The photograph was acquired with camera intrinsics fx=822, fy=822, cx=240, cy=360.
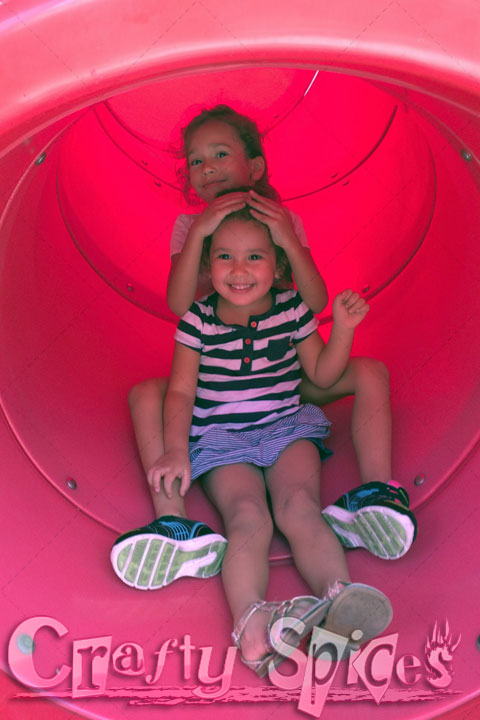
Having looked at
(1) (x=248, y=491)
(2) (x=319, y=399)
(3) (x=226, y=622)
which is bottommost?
(3) (x=226, y=622)

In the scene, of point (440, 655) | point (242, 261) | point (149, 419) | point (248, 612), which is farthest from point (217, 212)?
point (440, 655)

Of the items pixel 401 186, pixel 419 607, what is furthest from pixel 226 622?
pixel 401 186

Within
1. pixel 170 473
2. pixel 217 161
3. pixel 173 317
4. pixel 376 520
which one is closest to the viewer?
pixel 376 520

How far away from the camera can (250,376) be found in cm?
150

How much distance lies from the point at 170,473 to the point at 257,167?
70 centimetres

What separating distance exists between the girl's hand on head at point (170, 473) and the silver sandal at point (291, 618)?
29 cm

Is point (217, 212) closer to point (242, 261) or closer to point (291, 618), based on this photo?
point (242, 261)

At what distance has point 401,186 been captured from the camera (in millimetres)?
1827

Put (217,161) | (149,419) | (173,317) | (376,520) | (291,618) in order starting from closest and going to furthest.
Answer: (291,618), (376,520), (149,419), (217,161), (173,317)

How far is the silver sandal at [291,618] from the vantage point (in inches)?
42.2

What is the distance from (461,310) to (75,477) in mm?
761

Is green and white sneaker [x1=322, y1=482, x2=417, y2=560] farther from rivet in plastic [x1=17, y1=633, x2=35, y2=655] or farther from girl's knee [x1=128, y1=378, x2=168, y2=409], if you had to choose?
rivet in plastic [x1=17, y1=633, x2=35, y2=655]

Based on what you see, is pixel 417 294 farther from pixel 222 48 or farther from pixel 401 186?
pixel 222 48

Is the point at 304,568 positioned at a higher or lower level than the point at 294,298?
lower
